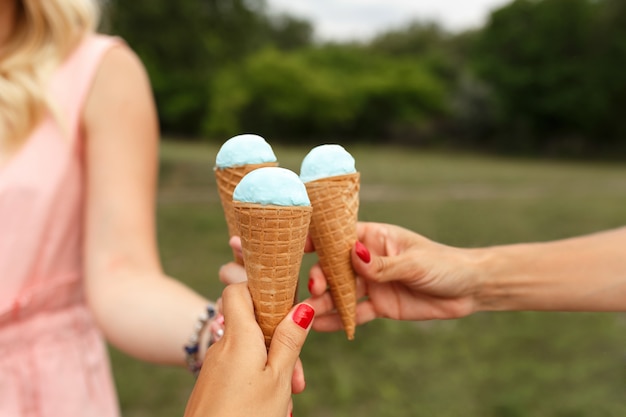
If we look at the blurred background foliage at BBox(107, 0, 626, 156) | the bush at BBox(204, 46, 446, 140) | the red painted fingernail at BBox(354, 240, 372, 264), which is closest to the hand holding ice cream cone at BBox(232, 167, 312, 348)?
the red painted fingernail at BBox(354, 240, 372, 264)

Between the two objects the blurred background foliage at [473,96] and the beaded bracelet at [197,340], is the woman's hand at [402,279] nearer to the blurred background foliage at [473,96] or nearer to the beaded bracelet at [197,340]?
the beaded bracelet at [197,340]

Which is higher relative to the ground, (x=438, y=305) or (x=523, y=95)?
(x=438, y=305)

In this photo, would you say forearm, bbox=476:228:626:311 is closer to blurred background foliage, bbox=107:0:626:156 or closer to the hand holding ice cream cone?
the hand holding ice cream cone

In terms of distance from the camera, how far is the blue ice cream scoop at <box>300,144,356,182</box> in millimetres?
1475

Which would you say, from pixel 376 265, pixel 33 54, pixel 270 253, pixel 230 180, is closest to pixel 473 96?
pixel 33 54

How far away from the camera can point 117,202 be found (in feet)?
6.27

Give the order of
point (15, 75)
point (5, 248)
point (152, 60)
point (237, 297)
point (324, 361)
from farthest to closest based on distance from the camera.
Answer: point (152, 60) < point (324, 361) < point (15, 75) < point (5, 248) < point (237, 297)

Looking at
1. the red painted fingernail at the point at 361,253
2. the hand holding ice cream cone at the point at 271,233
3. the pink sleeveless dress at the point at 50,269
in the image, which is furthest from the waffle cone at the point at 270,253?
the pink sleeveless dress at the point at 50,269

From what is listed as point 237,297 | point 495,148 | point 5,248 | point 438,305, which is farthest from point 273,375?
point 495,148

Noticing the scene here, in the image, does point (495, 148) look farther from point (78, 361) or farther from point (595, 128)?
point (78, 361)

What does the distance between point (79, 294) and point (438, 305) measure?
135 centimetres

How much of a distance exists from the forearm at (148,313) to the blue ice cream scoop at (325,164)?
579 mm

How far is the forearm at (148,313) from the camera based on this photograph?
1707mm

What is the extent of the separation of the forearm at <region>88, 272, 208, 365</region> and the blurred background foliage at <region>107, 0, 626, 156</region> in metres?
23.7
